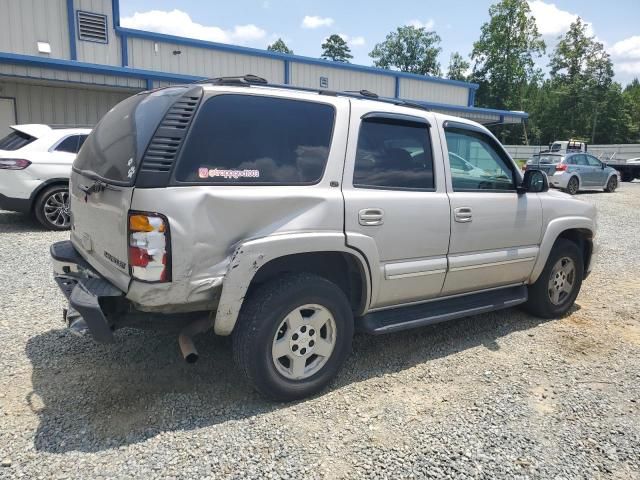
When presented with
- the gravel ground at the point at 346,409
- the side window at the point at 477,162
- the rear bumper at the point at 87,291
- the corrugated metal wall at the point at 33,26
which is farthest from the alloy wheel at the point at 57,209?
the corrugated metal wall at the point at 33,26

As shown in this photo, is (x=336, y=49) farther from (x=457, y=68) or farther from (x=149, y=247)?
(x=149, y=247)

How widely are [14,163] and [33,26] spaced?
8.18 m

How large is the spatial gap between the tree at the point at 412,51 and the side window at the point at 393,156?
68176 mm

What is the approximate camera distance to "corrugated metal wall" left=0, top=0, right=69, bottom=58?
1332 centimetres

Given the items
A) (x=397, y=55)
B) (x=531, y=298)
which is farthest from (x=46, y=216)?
(x=397, y=55)

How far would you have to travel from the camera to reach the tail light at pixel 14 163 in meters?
7.75

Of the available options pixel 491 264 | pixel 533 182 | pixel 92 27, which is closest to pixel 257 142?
pixel 491 264

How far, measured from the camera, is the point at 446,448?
286 cm

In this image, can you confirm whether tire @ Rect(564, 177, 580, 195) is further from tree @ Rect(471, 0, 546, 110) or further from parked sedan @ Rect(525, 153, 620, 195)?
tree @ Rect(471, 0, 546, 110)

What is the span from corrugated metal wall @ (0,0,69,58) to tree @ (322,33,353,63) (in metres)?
72.3

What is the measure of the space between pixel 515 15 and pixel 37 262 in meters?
56.9

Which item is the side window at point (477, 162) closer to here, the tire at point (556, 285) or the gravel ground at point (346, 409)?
the tire at point (556, 285)

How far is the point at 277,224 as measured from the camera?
3041 mm

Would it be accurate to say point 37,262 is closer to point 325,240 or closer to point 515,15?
point 325,240
